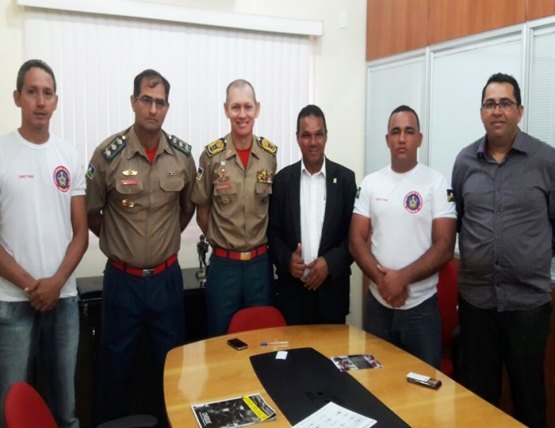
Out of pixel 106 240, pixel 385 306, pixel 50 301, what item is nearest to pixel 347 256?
pixel 385 306

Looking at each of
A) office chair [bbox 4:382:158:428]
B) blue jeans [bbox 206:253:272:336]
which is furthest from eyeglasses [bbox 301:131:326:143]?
office chair [bbox 4:382:158:428]

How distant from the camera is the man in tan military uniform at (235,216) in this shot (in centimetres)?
283

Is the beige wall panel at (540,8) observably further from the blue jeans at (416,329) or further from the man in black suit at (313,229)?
the blue jeans at (416,329)

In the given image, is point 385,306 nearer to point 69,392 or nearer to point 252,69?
point 69,392

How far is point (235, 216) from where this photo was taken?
285 cm

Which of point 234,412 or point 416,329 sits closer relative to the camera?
point 234,412

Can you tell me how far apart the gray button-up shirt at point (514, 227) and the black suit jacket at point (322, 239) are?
0.66 metres

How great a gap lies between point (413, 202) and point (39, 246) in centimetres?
173

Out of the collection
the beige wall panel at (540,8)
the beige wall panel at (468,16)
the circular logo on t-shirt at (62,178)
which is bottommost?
the circular logo on t-shirt at (62,178)

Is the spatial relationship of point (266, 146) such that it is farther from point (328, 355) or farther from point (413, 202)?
point (328, 355)

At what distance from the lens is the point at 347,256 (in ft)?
9.11

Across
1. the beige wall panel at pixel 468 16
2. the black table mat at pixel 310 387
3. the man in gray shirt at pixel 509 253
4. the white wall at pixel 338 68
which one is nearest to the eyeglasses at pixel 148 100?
the black table mat at pixel 310 387

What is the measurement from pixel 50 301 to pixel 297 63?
109 inches

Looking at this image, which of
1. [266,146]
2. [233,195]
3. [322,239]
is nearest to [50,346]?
[233,195]
